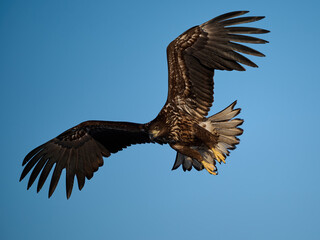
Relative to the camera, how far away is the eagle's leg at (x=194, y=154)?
723cm

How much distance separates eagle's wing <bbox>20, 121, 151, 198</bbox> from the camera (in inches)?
335

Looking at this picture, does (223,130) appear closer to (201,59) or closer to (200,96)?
(200,96)

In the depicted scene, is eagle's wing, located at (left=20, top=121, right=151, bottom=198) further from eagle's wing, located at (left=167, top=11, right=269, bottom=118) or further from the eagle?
eagle's wing, located at (left=167, top=11, right=269, bottom=118)

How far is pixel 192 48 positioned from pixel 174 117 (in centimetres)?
124

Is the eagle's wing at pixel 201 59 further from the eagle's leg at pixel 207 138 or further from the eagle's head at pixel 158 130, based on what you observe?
the eagle's head at pixel 158 130

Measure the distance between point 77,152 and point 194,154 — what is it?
8.60 feet

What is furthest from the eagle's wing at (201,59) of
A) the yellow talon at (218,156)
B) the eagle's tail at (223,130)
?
the yellow talon at (218,156)

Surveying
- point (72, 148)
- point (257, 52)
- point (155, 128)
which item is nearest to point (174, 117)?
point (155, 128)

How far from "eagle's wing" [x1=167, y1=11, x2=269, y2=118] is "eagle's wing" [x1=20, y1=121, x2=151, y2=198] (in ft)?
4.22

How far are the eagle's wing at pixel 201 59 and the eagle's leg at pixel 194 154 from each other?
0.64 m

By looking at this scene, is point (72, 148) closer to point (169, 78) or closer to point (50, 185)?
point (50, 185)

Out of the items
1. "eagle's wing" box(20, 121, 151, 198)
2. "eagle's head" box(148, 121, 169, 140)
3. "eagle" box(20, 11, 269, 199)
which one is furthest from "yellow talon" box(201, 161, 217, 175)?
"eagle's wing" box(20, 121, 151, 198)

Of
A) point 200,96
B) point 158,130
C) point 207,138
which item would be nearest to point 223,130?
point 207,138

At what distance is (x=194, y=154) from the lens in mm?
7379
